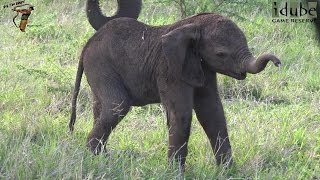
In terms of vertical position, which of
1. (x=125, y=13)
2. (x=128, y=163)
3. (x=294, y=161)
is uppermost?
(x=125, y=13)

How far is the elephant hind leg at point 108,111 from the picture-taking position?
4.16 meters

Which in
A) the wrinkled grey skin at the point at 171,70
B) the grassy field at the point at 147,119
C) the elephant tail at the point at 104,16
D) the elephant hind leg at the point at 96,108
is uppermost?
the elephant tail at the point at 104,16

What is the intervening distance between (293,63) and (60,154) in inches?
153

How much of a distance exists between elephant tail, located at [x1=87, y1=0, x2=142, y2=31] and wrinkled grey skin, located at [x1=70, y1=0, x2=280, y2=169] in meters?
0.35

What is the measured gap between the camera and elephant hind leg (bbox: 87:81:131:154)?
4.16 metres

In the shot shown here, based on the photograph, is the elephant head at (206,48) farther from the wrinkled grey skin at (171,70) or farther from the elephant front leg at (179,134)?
the elephant front leg at (179,134)

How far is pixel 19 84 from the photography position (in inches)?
228

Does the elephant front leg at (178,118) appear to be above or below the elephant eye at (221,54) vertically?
below

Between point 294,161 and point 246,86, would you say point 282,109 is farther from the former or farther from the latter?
point 294,161

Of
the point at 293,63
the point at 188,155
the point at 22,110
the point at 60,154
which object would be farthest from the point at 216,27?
the point at 293,63

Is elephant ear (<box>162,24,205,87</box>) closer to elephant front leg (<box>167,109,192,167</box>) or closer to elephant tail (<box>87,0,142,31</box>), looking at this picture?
elephant front leg (<box>167,109,192,167</box>)

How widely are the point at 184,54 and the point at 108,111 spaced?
2.21ft

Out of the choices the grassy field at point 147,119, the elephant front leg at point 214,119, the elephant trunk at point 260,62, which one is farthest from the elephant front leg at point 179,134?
the elephant trunk at point 260,62

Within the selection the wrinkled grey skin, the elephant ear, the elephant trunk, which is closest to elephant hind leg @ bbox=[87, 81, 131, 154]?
the wrinkled grey skin
